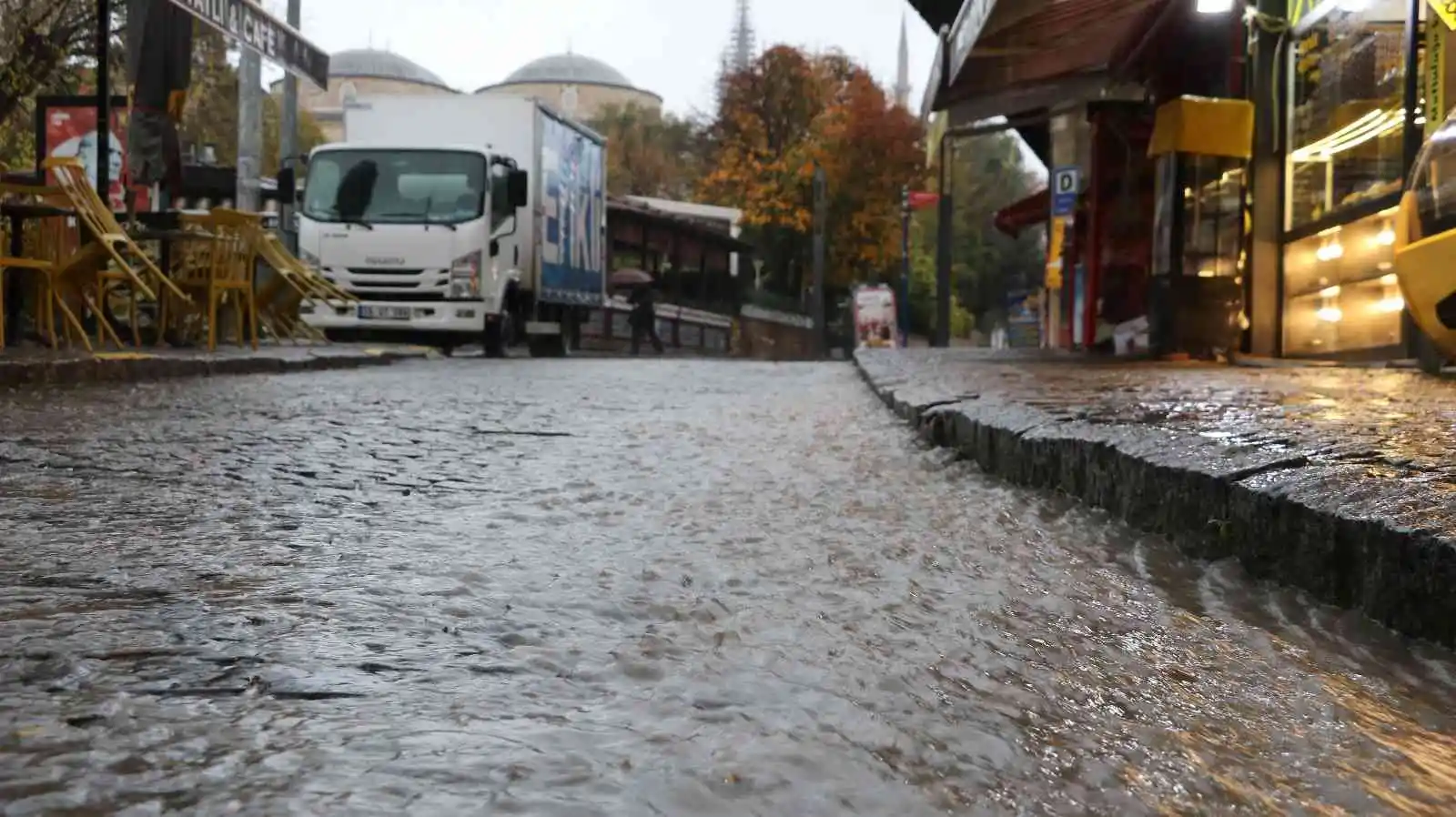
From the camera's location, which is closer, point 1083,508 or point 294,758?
point 294,758

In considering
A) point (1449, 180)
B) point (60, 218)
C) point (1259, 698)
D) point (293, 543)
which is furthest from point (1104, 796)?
point (60, 218)

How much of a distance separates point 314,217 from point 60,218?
6.12 meters

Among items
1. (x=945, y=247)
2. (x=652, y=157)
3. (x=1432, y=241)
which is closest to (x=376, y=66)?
(x=652, y=157)

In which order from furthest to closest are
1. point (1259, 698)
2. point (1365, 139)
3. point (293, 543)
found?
point (1365, 139) < point (293, 543) < point (1259, 698)

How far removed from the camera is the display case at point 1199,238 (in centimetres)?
1153

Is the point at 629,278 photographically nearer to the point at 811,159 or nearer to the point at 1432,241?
the point at 811,159

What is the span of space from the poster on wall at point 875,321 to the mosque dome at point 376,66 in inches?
1868

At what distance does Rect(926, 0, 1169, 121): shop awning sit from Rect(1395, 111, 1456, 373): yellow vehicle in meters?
4.03

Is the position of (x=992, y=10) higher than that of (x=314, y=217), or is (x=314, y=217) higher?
(x=992, y=10)

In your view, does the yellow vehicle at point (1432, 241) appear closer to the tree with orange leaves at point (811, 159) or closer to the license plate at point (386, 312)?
the license plate at point (386, 312)

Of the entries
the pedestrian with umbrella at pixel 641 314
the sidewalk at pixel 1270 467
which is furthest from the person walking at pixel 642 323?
the sidewalk at pixel 1270 467

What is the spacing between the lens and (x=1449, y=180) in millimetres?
6996

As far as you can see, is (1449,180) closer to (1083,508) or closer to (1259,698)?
(1083,508)

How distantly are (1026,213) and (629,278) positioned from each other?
1243 cm
